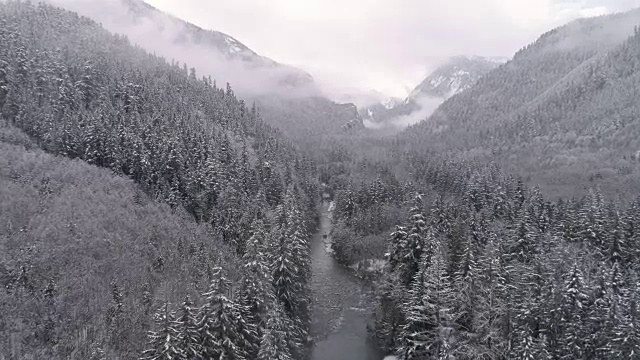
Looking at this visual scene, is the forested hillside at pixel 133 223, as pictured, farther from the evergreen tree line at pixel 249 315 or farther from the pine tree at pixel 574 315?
→ the pine tree at pixel 574 315

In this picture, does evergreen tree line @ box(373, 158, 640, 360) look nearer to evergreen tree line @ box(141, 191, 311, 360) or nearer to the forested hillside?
evergreen tree line @ box(141, 191, 311, 360)

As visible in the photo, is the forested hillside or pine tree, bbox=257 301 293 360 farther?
the forested hillside

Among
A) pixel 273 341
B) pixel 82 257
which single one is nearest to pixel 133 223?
pixel 82 257

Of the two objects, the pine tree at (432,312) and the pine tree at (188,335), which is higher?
the pine tree at (432,312)

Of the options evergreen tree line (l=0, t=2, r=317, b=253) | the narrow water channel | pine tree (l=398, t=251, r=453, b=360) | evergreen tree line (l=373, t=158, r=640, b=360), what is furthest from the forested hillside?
evergreen tree line (l=373, t=158, r=640, b=360)

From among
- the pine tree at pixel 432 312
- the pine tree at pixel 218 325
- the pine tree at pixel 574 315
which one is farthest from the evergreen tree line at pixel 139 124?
the pine tree at pixel 574 315

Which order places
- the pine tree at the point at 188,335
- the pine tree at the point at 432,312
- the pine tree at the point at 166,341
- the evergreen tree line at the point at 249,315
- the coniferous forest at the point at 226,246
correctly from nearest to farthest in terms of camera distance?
the pine tree at the point at 432,312, the pine tree at the point at 166,341, the pine tree at the point at 188,335, the evergreen tree line at the point at 249,315, the coniferous forest at the point at 226,246

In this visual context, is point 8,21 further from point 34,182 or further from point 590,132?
point 590,132
